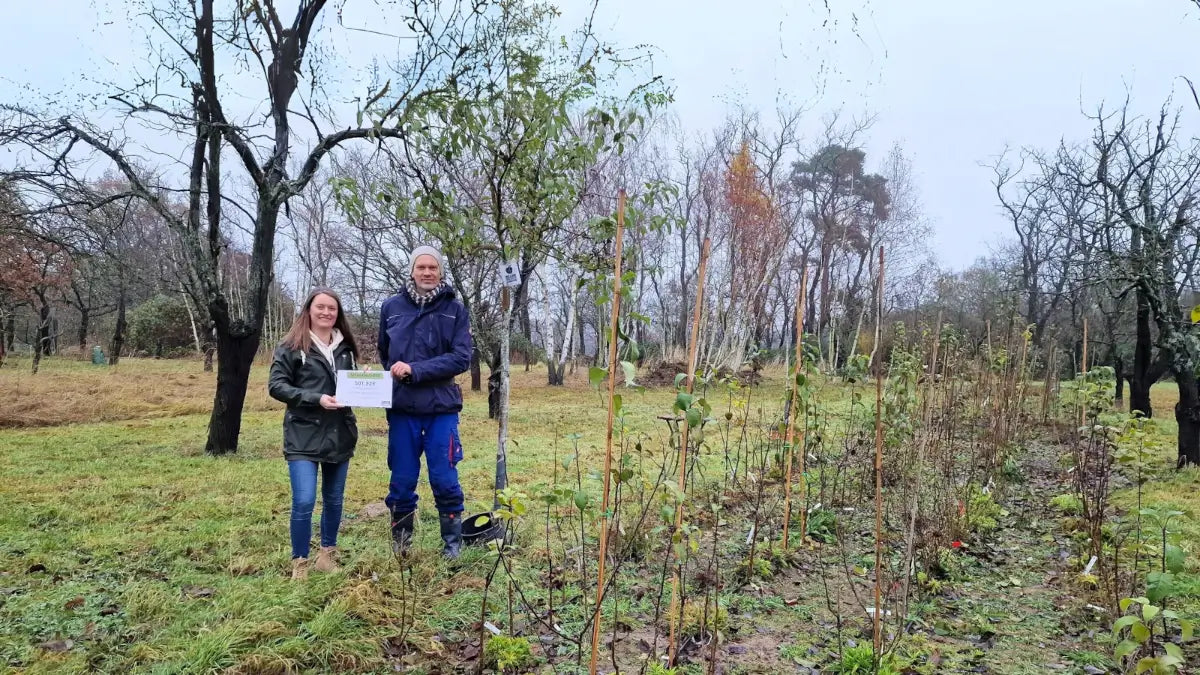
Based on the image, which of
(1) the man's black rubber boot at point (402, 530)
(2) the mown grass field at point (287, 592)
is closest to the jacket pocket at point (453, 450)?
(1) the man's black rubber boot at point (402, 530)

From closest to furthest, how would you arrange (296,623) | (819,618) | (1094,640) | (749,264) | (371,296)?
1. (296,623)
2. (1094,640)
3. (819,618)
4. (749,264)
5. (371,296)

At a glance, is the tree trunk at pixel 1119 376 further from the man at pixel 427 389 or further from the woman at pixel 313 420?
the woman at pixel 313 420

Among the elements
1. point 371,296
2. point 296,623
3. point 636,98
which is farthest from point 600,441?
point 371,296

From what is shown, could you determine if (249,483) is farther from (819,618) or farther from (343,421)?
(819,618)

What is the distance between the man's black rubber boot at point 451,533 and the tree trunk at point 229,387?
4301mm

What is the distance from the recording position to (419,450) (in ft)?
10.6

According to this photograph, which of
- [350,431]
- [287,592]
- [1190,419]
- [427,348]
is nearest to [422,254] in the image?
[427,348]

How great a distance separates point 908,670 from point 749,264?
12419mm

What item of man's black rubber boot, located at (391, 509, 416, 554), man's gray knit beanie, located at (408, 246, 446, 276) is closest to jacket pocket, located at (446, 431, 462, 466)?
man's black rubber boot, located at (391, 509, 416, 554)

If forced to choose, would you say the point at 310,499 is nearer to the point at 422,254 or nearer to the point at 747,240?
the point at 422,254

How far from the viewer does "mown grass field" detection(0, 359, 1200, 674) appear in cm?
227

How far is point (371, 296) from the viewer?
25.1 meters

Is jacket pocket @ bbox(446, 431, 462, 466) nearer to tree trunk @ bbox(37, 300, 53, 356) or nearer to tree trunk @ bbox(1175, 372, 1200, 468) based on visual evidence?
tree trunk @ bbox(1175, 372, 1200, 468)

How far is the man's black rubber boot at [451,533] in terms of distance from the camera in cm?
330
